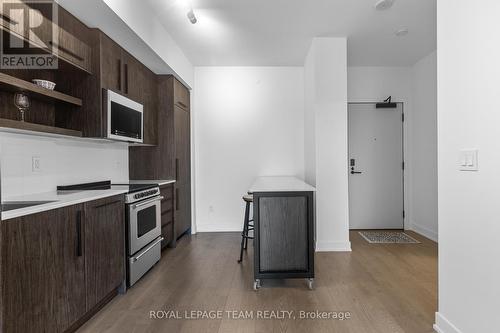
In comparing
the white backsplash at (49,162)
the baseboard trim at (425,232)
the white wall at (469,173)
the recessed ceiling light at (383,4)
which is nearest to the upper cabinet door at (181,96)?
the white backsplash at (49,162)

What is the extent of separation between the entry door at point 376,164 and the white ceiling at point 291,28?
87cm

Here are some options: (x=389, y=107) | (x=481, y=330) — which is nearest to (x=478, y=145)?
(x=481, y=330)

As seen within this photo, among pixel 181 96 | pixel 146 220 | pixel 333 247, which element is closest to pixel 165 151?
pixel 181 96

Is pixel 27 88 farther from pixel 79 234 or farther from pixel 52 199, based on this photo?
pixel 79 234

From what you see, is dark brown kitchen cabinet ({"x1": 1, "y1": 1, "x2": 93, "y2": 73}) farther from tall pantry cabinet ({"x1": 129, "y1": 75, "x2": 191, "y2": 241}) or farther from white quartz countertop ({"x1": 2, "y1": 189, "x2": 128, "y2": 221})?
tall pantry cabinet ({"x1": 129, "y1": 75, "x2": 191, "y2": 241})

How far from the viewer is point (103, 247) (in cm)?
222

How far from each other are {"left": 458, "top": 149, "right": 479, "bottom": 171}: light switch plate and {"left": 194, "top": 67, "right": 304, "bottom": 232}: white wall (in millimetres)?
3056

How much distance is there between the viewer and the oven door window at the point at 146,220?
2.79 meters

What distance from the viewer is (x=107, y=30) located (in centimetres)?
254

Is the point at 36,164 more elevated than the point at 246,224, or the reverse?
the point at 36,164

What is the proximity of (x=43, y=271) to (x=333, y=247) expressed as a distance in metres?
3.05

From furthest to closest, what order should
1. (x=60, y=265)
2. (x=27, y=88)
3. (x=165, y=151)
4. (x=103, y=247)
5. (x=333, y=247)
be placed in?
(x=165, y=151) < (x=333, y=247) < (x=103, y=247) < (x=27, y=88) < (x=60, y=265)

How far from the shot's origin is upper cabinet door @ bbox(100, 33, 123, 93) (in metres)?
2.56

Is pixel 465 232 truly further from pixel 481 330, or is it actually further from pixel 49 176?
pixel 49 176
